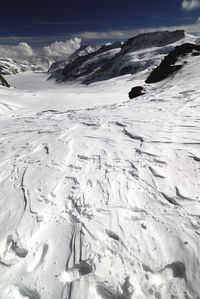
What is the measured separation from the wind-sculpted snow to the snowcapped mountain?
91.4 meters

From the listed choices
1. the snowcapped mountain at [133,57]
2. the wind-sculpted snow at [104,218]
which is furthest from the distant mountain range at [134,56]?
the wind-sculpted snow at [104,218]

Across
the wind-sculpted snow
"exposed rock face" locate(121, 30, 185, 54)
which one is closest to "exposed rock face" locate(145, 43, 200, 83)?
the wind-sculpted snow

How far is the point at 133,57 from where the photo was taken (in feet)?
344

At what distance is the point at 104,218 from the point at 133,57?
11826 cm

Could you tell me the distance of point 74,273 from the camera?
230 cm

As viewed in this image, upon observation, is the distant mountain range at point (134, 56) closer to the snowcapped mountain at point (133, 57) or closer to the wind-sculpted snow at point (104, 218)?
the snowcapped mountain at point (133, 57)

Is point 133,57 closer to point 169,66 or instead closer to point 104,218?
point 169,66

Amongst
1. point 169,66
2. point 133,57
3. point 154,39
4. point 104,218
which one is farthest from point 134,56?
point 104,218

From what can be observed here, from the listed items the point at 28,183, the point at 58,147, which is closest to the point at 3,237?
the point at 28,183

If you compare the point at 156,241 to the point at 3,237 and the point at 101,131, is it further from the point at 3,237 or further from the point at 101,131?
the point at 101,131

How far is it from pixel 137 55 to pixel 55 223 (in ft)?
→ 398

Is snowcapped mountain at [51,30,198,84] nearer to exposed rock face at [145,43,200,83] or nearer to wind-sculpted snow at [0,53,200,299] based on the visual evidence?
exposed rock face at [145,43,200,83]

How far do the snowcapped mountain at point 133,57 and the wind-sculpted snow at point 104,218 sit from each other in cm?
9142

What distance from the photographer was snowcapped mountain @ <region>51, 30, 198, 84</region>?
95825mm
